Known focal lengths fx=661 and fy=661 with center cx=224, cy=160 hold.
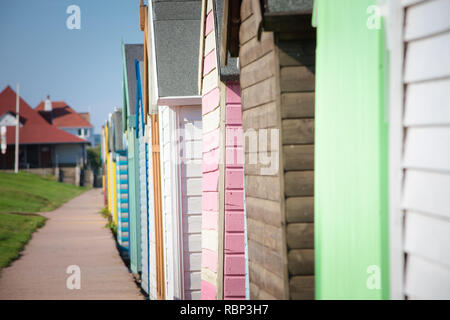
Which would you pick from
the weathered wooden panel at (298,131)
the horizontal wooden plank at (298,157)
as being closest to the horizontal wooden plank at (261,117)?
the weathered wooden panel at (298,131)

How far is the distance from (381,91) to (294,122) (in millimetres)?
1364

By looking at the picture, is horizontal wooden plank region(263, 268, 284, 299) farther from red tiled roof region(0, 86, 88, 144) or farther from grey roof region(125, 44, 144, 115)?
red tiled roof region(0, 86, 88, 144)

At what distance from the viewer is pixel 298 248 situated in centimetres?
424

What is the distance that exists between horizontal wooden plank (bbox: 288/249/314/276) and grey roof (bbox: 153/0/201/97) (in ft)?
15.1

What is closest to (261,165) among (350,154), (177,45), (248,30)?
(248,30)

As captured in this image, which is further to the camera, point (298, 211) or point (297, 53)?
point (297, 53)

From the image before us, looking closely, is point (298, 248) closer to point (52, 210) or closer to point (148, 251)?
point (148, 251)

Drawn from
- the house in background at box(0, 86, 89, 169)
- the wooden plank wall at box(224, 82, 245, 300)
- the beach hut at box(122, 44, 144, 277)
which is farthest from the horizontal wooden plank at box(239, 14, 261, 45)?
the house in background at box(0, 86, 89, 169)

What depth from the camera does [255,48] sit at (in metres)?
4.95

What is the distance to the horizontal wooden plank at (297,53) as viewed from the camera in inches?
172

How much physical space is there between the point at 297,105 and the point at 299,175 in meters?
0.46

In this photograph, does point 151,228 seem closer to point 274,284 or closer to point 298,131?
point 274,284

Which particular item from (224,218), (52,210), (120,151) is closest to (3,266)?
(120,151)
